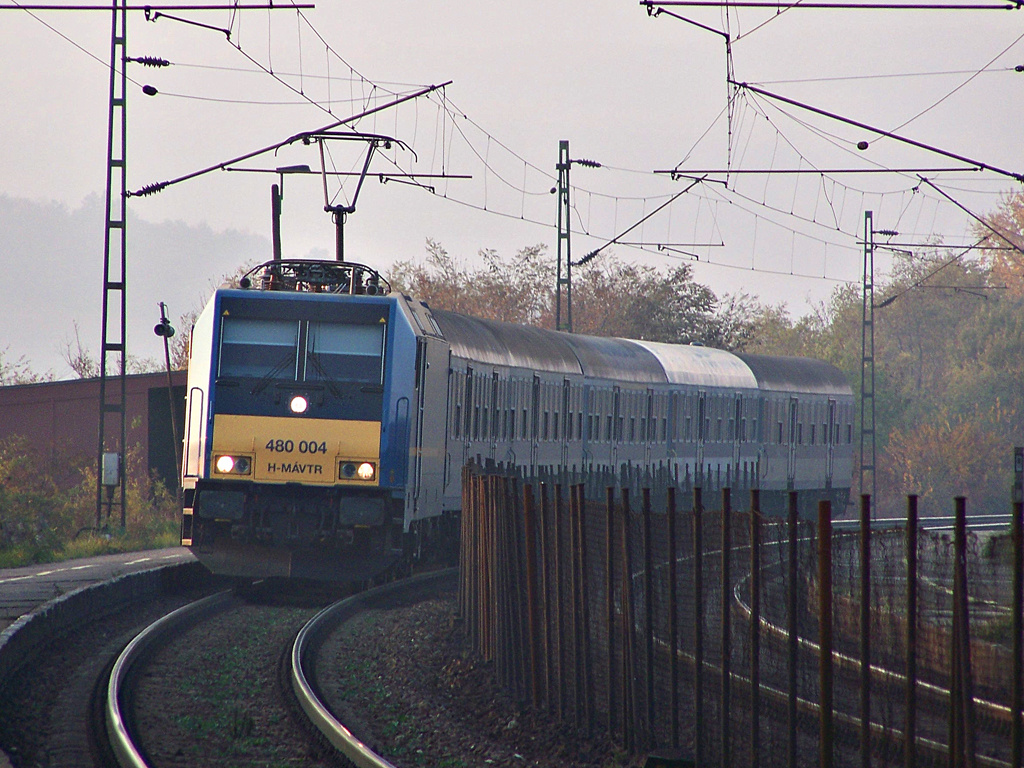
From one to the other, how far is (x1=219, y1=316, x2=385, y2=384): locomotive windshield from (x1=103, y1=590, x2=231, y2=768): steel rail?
267 centimetres

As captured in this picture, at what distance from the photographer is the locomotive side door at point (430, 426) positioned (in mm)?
16781

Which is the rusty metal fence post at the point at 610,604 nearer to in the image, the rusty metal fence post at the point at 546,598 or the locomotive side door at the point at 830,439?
the rusty metal fence post at the point at 546,598

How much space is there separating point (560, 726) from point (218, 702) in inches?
110

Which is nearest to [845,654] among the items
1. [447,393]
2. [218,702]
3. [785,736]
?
[785,736]

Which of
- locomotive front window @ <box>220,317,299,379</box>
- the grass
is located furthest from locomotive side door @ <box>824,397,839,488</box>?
locomotive front window @ <box>220,317,299,379</box>

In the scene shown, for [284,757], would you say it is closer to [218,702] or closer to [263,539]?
[218,702]

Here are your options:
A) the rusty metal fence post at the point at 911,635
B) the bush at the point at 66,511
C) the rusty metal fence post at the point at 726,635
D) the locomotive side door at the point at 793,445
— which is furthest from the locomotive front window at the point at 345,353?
the locomotive side door at the point at 793,445

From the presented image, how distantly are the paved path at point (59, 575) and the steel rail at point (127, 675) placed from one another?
1225mm

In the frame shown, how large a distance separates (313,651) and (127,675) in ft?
6.34

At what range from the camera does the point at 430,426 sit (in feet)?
57.9

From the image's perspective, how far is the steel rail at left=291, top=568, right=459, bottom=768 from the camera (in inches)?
339

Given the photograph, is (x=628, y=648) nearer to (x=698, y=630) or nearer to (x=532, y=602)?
(x=698, y=630)

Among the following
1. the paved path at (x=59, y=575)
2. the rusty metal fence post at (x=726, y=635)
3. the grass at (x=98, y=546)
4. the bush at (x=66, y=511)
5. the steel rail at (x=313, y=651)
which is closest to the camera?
the rusty metal fence post at (x=726, y=635)

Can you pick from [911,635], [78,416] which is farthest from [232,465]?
[78,416]
